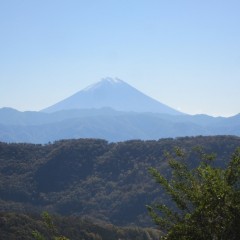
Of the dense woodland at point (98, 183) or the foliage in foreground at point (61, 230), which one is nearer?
the foliage in foreground at point (61, 230)

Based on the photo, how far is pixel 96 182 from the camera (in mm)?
191375

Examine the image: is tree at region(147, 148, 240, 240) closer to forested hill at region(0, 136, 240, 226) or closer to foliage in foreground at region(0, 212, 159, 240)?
foliage in foreground at region(0, 212, 159, 240)

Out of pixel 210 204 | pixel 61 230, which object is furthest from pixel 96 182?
pixel 210 204

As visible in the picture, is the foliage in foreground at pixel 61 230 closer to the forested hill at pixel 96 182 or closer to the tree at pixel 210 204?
the forested hill at pixel 96 182

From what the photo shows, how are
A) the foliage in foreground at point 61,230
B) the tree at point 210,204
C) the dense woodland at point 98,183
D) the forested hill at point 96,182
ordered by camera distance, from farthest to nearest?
the forested hill at point 96,182 < the dense woodland at point 98,183 < the foliage in foreground at point 61,230 < the tree at point 210,204

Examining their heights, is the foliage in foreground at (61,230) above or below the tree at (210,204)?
below

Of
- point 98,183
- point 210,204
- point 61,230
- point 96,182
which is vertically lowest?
point 98,183

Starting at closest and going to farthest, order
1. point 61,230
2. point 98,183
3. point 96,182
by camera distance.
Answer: point 61,230 → point 98,183 → point 96,182

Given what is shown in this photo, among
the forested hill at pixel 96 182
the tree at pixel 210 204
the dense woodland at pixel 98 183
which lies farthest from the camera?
the forested hill at pixel 96 182

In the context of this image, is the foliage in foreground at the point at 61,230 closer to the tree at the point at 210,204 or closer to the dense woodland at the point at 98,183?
the dense woodland at the point at 98,183

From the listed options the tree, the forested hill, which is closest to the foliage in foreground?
the forested hill

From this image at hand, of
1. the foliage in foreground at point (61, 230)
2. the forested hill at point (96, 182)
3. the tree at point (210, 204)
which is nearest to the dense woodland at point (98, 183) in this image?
the forested hill at point (96, 182)

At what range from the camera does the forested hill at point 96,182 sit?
165 m

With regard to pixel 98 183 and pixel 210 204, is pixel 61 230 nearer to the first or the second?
pixel 210 204
